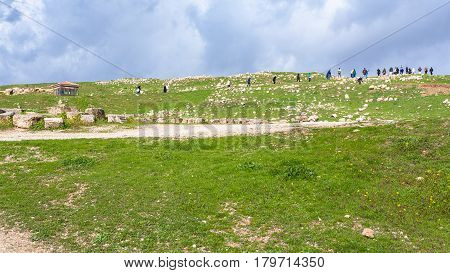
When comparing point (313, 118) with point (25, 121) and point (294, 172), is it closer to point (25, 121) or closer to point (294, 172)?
point (294, 172)

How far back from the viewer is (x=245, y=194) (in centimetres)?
1891

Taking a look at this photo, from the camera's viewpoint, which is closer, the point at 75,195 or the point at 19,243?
the point at 19,243

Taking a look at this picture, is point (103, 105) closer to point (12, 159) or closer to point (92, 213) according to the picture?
point (12, 159)

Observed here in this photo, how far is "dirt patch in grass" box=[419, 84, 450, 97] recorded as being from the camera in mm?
50081

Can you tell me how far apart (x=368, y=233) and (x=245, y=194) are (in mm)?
5774

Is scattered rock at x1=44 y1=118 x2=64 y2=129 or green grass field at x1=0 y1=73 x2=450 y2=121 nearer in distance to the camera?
scattered rock at x1=44 y1=118 x2=64 y2=129

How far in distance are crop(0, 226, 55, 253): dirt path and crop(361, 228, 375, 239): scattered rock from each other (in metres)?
11.0

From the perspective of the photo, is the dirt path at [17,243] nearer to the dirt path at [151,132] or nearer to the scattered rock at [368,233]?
the scattered rock at [368,233]

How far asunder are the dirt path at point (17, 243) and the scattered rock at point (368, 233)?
11.0m

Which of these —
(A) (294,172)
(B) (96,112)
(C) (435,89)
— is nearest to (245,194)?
(A) (294,172)

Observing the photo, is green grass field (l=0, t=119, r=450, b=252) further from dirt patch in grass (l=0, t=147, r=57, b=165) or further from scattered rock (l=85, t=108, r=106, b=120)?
scattered rock (l=85, t=108, r=106, b=120)

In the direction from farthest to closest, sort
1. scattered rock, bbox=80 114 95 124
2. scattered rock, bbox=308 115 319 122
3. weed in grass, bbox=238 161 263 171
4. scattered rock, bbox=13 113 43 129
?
scattered rock, bbox=308 115 319 122, scattered rock, bbox=80 114 95 124, scattered rock, bbox=13 113 43 129, weed in grass, bbox=238 161 263 171

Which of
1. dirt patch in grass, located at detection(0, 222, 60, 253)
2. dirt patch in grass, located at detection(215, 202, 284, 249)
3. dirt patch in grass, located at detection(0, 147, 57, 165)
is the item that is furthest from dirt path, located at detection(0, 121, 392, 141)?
dirt patch in grass, located at detection(0, 222, 60, 253)
